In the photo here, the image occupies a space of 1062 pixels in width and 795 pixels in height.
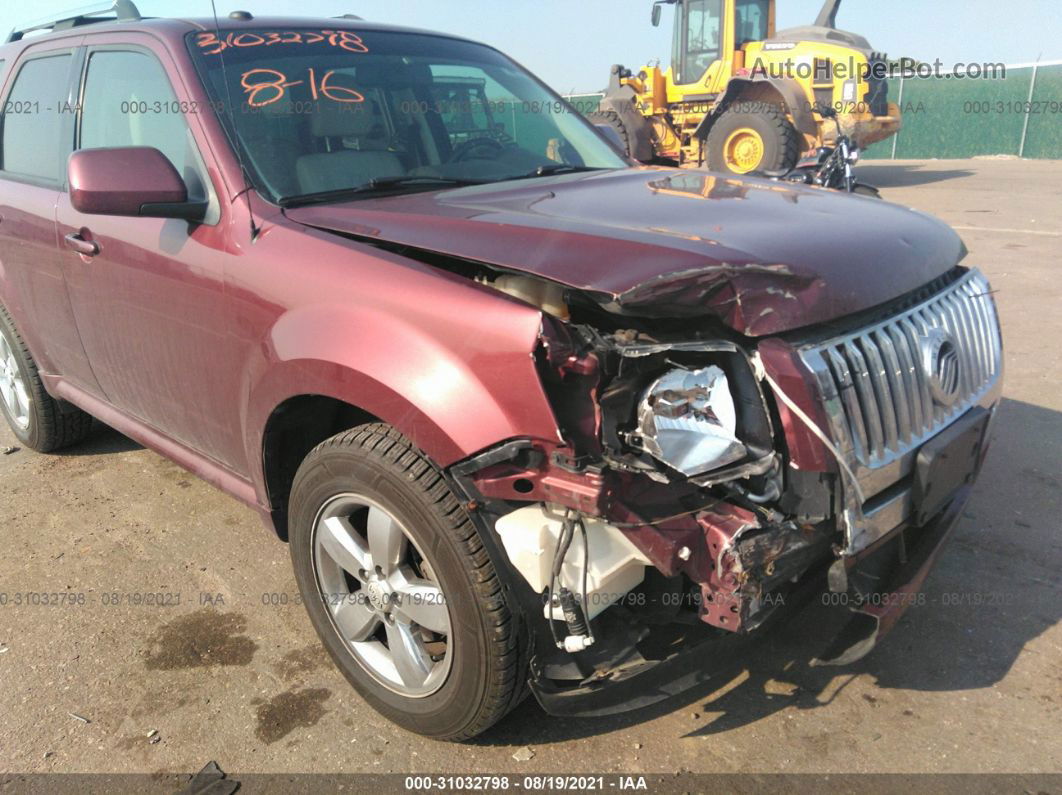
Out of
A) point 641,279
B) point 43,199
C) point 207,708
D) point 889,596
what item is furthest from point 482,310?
point 43,199

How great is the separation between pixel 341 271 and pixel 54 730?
1.65m

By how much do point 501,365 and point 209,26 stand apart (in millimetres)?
2052

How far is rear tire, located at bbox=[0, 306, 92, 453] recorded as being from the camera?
13.9 ft

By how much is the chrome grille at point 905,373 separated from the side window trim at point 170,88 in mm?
1838

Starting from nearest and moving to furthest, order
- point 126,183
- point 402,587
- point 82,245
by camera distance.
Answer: point 402,587, point 126,183, point 82,245

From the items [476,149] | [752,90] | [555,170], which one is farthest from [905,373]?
[752,90]

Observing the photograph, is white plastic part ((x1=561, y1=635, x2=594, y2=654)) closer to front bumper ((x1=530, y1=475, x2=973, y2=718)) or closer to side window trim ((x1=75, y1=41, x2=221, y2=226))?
front bumper ((x1=530, y1=475, x2=973, y2=718))

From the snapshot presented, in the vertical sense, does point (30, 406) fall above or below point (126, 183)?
below

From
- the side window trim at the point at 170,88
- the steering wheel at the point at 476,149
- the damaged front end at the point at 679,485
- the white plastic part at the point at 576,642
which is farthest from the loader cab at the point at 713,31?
the white plastic part at the point at 576,642

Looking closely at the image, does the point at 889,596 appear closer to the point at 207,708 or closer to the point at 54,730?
the point at 207,708

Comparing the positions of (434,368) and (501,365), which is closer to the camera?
(501,365)

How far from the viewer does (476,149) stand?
10.5 ft

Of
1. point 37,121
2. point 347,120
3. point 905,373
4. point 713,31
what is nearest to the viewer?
point 905,373

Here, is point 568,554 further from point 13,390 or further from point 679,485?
point 13,390
